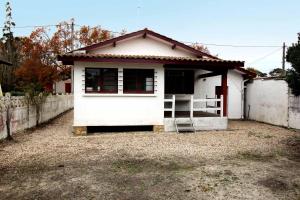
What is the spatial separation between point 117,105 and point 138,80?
150cm

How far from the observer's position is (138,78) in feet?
44.9

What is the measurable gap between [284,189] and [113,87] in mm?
8844

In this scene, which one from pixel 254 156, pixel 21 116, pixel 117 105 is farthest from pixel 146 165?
pixel 21 116

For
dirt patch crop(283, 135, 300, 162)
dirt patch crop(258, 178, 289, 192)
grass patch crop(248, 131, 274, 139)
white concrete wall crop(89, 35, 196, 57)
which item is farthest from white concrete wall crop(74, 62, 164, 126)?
dirt patch crop(258, 178, 289, 192)

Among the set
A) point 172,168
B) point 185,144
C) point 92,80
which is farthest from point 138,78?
point 172,168

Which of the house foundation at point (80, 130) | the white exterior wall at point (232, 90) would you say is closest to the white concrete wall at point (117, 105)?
the house foundation at point (80, 130)

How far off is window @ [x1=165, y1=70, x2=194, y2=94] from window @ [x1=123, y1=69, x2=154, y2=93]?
2.93 m

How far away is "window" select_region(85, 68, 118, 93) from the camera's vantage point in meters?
13.1

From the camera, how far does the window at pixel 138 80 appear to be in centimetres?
1354

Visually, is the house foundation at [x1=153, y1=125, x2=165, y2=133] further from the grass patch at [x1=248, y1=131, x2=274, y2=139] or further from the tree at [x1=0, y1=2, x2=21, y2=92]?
the tree at [x1=0, y1=2, x2=21, y2=92]

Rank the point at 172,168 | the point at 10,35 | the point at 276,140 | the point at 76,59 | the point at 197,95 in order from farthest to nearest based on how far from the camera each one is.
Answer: the point at 10,35, the point at 197,95, the point at 76,59, the point at 276,140, the point at 172,168

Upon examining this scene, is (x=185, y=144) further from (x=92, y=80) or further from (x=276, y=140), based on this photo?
(x=92, y=80)

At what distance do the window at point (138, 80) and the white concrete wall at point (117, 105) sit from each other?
22cm

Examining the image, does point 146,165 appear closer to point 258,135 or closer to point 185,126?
point 185,126
